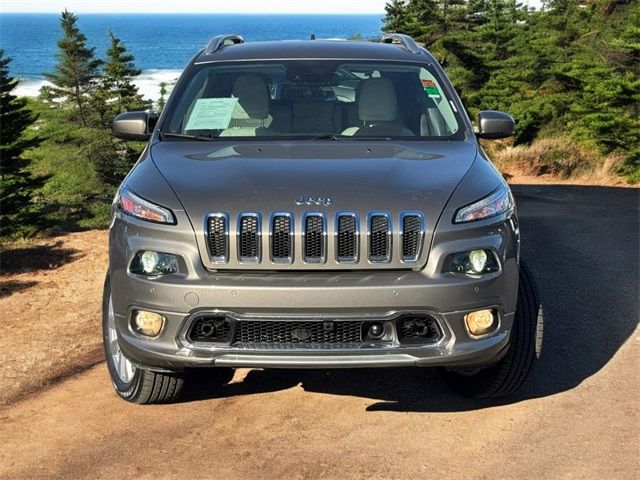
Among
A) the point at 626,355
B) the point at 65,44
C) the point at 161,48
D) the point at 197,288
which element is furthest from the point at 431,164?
the point at 161,48

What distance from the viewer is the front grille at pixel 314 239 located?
13.6ft

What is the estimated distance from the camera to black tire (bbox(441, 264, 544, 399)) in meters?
4.76

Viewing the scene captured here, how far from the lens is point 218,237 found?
4.20m

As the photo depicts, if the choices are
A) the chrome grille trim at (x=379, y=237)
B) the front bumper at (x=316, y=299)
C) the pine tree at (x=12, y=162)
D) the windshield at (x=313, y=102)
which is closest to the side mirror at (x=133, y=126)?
the windshield at (x=313, y=102)

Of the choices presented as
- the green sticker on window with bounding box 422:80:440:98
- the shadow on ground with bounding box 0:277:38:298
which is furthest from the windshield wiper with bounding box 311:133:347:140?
the shadow on ground with bounding box 0:277:38:298

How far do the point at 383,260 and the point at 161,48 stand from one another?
557 ft

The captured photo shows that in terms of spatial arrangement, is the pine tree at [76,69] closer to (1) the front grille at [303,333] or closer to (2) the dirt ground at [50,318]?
(2) the dirt ground at [50,318]

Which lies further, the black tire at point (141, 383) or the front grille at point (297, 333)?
the black tire at point (141, 383)

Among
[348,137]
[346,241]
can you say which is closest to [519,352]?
[346,241]

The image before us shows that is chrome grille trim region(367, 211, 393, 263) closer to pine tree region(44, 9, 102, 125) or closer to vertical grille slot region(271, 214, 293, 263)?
vertical grille slot region(271, 214, 293, 263)

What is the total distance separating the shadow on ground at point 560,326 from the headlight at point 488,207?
1.19 m

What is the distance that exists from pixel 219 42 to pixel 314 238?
274 centimetres

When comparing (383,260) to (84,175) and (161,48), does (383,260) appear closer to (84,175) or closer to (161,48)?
(84,175)

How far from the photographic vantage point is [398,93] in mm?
5723
